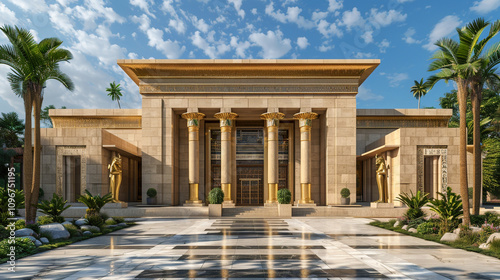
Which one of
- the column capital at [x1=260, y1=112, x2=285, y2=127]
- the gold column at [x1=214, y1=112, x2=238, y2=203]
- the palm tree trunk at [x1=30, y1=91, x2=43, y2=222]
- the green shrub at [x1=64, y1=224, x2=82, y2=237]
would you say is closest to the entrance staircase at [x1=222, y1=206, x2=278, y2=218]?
the gold column at [x1=214, y1=112, x2=238, y2=203]

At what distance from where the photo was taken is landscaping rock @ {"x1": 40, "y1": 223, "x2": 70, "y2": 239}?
13.0 meters

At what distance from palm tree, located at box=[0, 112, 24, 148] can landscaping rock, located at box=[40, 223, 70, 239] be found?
116ft

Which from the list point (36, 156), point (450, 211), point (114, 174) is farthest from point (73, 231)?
point (450, 211)

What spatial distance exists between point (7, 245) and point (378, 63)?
27.4 m

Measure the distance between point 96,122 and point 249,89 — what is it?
1596 centimetres

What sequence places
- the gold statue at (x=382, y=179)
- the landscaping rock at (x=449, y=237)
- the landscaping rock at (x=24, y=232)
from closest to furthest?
the landscaping rock at (x=24, y=232) → the landscaping rock at (x=449, y=237) → the gold statue at (x=382, y=179)

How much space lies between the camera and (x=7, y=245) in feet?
34.1

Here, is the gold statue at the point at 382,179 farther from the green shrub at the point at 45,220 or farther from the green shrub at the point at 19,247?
the green shrub at the point at 19,247

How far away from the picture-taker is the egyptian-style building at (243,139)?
2672 cm

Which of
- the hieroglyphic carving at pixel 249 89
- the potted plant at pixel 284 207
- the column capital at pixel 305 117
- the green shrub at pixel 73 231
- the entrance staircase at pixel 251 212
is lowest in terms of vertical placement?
the entrance staircase at pixel 251 212

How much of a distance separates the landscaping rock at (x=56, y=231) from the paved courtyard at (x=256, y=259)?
45.2 inches

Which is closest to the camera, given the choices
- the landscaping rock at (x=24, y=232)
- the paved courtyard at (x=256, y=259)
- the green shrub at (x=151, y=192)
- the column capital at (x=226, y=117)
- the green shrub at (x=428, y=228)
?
the paved courtyard at (x=256, y=259)

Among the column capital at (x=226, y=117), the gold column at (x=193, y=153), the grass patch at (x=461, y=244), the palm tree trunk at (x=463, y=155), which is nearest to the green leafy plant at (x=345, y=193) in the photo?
the column capital at (x=226, y=117)

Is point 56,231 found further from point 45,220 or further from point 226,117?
point 226,117
